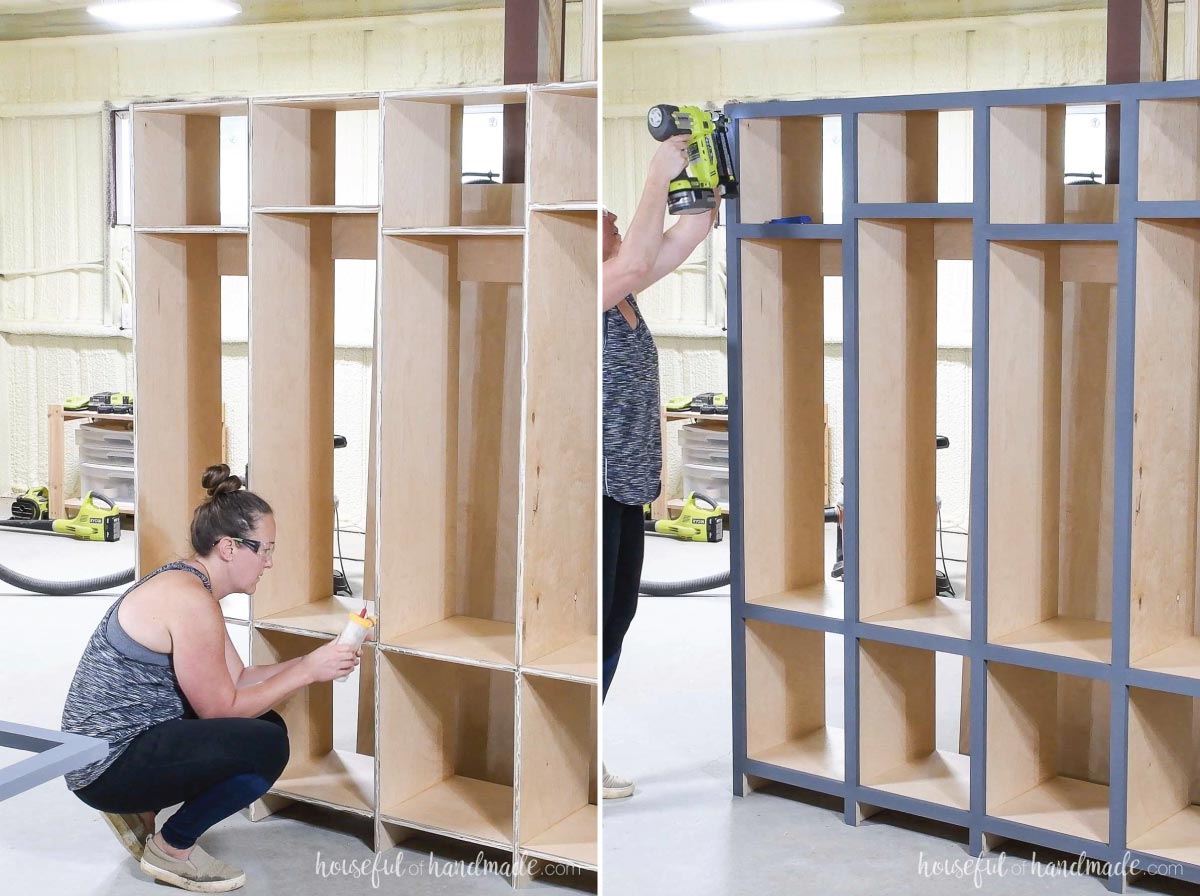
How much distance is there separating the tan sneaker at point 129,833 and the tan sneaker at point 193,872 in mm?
55

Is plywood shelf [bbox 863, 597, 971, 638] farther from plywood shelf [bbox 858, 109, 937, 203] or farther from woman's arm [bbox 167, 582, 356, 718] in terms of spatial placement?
woman's arm [bbox 167, 582, 356, 718]

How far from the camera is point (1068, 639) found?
280 cm

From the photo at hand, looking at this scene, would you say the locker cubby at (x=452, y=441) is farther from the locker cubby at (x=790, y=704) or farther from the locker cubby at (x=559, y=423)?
the locker cubby at (x=790, y=704)

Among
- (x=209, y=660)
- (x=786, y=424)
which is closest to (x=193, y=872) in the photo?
(x=209, y=660)

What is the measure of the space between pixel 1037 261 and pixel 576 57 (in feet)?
3.65

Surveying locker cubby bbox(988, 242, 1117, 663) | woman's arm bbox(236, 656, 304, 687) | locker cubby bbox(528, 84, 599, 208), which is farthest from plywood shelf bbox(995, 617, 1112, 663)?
woman's arm bbox(236, 656, 304, 687)

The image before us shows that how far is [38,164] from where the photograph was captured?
3289 millimetres

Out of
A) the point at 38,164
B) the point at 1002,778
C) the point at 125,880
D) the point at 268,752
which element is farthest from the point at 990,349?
the point at 38,164

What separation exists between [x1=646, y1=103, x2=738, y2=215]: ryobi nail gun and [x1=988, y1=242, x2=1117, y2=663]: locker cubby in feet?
3.26

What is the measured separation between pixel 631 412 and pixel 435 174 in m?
0.90

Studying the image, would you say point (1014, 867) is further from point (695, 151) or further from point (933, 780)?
point (695, 151)

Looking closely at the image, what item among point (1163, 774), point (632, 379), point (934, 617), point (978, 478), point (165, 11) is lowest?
point (1163, 774)

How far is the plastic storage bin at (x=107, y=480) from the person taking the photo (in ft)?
12.6

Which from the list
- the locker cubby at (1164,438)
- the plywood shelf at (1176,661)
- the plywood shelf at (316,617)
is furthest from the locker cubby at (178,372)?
the plywood shelf at (1176,661)
